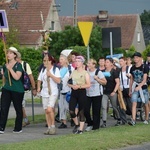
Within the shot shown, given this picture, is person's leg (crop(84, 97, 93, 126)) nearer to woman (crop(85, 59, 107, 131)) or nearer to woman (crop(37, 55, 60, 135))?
woman (crop(85, 59, 107, 131))

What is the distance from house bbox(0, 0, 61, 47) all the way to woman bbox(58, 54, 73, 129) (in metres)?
45.7

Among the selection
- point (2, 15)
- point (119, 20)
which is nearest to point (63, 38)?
point (119, 20)

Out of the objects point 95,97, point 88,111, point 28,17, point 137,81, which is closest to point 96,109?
point 95,97

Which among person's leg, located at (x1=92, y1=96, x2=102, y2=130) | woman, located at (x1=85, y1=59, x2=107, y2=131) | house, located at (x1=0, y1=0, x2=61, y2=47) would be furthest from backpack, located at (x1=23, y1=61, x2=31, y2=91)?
house, located at (x1=0, y1=0, x2=61, y2=47)

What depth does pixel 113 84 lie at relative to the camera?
16.5m

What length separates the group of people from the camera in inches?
578

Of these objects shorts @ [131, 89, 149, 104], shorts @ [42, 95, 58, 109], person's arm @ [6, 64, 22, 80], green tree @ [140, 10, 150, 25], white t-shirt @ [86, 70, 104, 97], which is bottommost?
green tree @ [140, 10, 150, 25]

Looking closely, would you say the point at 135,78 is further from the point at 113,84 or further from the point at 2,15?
the point at 2,15

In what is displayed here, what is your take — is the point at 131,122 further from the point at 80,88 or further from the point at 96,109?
the point at 80,88

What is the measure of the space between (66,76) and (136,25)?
63.5 metres

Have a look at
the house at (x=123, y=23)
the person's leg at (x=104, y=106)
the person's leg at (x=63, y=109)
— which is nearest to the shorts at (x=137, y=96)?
the person's leg at (x=104, y=106)

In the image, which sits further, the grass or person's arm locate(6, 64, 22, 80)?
person's arm locate(6, 64, 22, 80)

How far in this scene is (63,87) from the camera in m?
16.3

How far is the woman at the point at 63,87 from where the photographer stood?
16109 mm
